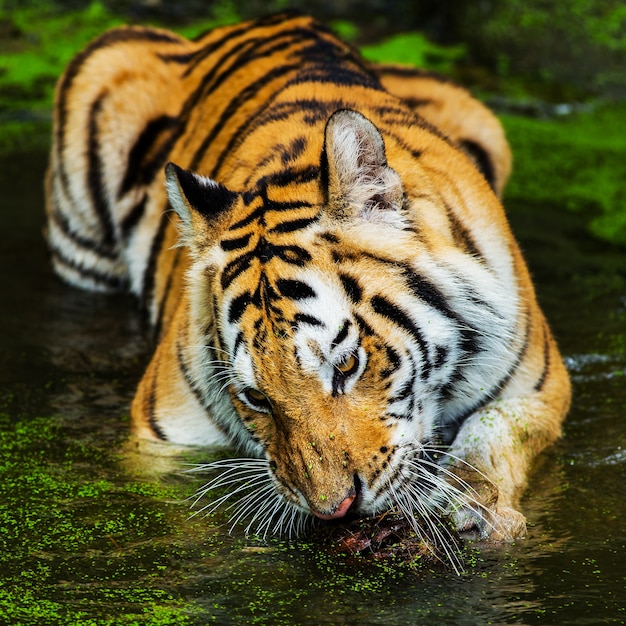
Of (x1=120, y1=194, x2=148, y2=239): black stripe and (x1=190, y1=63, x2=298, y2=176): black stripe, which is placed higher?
(x1=190, y1=63, x2=298, y2=176): black stripe

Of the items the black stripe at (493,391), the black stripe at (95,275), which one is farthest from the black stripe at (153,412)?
the black stripe at (95,275)

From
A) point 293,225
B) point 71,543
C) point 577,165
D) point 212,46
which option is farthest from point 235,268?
point 577,165

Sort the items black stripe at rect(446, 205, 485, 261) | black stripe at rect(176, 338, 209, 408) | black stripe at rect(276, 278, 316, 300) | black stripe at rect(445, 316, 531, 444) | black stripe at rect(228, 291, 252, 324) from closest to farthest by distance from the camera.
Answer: black stripe at rect(276, 278, 316, 300), black stripe at rect(228, 291, 252, 324), black stripe at rect(446, 205, 485, 261), black stripe at rect(445, 316, 531, 444), black stripe at rect(176, 338, 209, 408)

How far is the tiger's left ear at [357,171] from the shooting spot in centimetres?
258

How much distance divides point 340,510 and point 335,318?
45 centimetres

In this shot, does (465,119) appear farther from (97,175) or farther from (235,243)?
(235,243)

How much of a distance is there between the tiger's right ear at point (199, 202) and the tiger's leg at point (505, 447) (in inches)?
35.7

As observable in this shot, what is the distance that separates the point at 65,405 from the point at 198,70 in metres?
1.83

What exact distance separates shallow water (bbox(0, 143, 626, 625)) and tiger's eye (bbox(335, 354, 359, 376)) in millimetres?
441

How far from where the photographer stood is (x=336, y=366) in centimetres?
257

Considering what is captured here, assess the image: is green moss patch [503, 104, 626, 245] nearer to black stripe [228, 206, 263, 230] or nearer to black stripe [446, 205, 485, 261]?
black stripe [446, 205, 485, 261]

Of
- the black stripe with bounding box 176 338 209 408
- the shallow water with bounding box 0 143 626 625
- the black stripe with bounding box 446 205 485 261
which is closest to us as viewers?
the shallow water with bounding box 0 143 626 625

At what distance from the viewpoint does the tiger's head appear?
2.56 m

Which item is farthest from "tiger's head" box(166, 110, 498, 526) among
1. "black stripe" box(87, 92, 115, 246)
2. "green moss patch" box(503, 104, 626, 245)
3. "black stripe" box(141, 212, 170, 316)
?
"green moss patch" box(503, 104, 626, 245)
